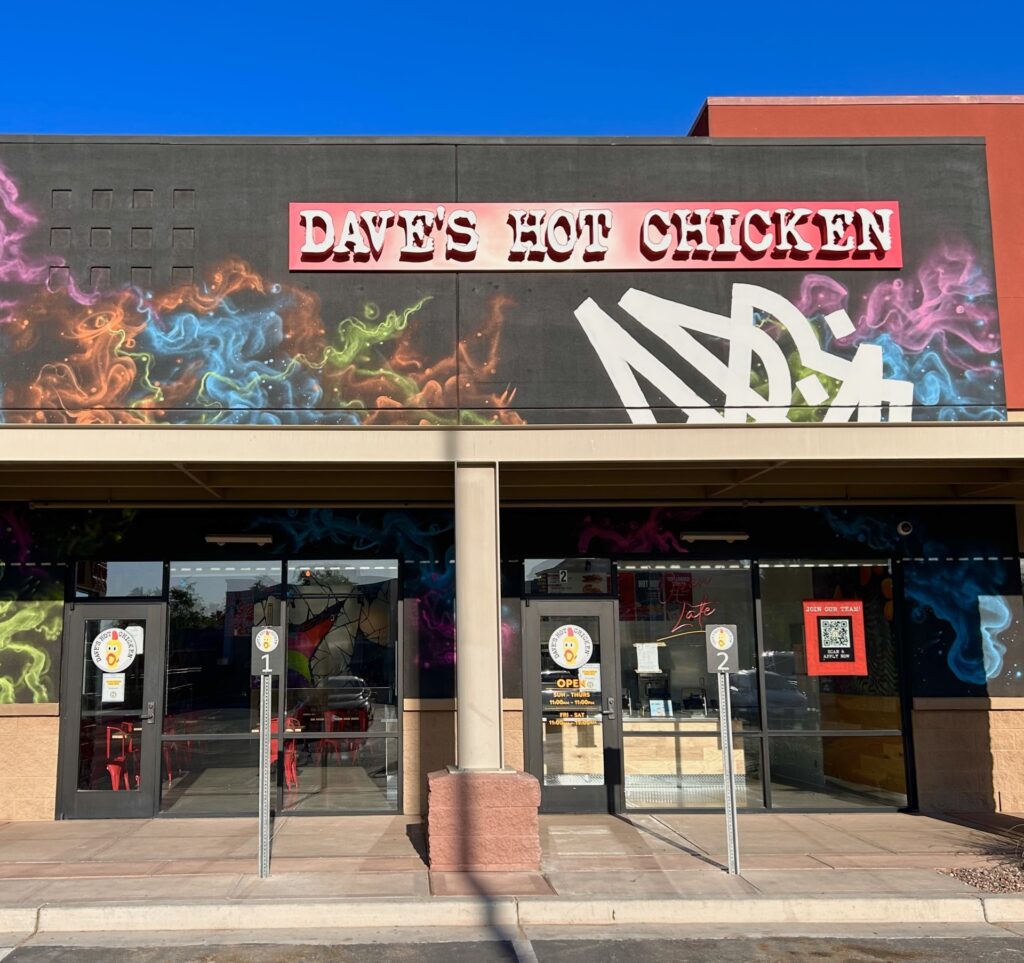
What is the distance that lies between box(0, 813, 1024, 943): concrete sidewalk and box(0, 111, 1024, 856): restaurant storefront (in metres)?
1.03

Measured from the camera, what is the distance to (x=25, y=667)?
1124 cm

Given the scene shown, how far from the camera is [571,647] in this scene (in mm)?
11562

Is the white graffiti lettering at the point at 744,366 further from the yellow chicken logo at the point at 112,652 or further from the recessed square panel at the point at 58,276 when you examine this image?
the yellow chicken logo at the point at 112,652

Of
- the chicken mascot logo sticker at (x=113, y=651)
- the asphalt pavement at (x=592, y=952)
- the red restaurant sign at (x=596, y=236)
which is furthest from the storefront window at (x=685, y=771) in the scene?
the chicken mascot logo sticker at (x=113, y=651)

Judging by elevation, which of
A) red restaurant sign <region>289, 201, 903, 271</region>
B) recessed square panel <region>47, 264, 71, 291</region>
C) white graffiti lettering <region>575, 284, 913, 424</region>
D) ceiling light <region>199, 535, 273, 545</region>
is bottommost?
ceiling light <region>199, 535, 273, 545</region>

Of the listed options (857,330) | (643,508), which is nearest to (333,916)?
(643,508)

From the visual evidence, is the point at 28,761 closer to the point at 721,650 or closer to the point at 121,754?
the point at 121,754

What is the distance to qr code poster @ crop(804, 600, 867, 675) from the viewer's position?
11.6 metres

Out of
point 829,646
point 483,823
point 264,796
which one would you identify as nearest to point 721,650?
point 483,823

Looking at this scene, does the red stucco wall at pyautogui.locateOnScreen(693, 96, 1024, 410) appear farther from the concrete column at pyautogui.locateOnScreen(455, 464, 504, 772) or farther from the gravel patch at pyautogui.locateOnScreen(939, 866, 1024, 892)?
the gravel patch at pyautogui.locateOnScreen(939, 866, 1024, 892)

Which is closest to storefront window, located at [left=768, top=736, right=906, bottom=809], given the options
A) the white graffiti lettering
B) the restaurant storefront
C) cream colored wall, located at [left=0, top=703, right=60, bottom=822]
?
the restaurant storefront

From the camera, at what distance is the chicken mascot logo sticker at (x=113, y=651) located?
447 inches

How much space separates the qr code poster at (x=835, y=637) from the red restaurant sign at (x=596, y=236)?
3.88 meters

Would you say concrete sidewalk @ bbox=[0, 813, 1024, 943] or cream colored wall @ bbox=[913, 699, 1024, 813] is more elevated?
cream colored wall @ bbox=[913, 699, 1024, 813]
